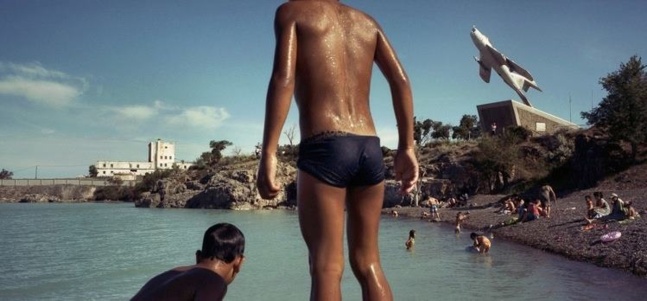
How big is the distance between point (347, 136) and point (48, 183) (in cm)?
14347

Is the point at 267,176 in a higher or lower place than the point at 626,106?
lower

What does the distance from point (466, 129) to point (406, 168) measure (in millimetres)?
83737

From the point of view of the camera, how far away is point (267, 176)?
3.52 metres

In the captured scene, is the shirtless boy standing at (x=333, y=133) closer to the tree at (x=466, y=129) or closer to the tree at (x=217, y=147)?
the tree at (x=466, y=129)

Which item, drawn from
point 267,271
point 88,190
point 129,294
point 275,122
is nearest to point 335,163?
point 275,122

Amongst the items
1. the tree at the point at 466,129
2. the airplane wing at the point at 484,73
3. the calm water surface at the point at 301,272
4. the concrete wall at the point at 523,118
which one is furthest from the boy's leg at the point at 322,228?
the tree at the point at 466,129

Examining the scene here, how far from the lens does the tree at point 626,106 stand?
117ft

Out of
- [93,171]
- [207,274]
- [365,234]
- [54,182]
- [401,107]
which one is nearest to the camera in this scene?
[207,274]

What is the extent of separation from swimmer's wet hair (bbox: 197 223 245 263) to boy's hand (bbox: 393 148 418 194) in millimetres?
1302

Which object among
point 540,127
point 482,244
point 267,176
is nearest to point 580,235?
point 482,244

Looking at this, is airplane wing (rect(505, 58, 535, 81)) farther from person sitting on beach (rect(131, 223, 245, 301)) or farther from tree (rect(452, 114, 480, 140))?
person sitting on beach (rect(131, 223, 245, 301))

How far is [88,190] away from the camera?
123 m

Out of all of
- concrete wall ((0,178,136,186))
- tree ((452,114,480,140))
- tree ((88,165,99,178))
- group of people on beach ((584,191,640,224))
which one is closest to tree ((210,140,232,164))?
concrete wall ((0,178,136,186))

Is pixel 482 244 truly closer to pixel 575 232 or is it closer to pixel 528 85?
pixel 575 232
